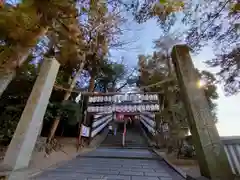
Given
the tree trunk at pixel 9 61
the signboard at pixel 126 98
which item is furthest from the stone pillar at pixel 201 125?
the signboard at pixel 126 98

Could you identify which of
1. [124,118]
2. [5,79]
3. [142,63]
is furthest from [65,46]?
[142,63]

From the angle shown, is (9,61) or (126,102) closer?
(9,61)

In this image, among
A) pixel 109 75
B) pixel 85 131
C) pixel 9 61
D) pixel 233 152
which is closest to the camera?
pixel 233 152

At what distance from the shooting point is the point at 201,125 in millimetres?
2609

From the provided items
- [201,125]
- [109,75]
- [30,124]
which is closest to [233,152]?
[201,125]

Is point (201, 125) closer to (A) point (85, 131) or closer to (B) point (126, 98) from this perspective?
(B) point (126, 98)

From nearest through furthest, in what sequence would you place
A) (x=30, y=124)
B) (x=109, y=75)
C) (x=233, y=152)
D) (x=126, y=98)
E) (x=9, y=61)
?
(x=233, y=152) < (x=30, y=124) < (x=9, y=61) < (x=126, y=98) < (x=109, y=75)

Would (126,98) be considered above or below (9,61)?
above

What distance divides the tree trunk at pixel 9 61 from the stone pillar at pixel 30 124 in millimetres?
668

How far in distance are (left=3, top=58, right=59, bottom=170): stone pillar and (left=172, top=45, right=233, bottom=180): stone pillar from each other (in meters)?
3.58

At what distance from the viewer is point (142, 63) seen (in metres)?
18.5

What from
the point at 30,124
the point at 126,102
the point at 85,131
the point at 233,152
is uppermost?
the point at 126,102

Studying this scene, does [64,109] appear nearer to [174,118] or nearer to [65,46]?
[65,46]

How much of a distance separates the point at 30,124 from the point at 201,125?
380cm
